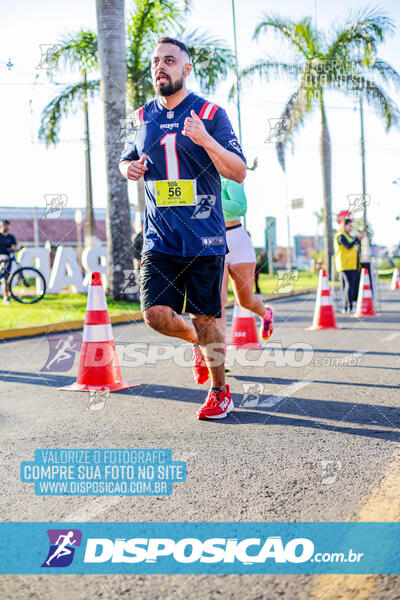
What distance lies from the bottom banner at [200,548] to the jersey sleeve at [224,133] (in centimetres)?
223

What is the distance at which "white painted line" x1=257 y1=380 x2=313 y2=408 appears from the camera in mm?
4441

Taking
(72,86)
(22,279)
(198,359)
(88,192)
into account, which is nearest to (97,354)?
(198,359)

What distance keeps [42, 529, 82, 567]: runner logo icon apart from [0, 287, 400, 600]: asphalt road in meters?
0.10

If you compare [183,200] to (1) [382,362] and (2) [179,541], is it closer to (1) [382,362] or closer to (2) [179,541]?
(2) [179,541]

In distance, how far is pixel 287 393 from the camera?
4789 mm

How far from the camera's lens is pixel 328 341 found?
26.1 feet

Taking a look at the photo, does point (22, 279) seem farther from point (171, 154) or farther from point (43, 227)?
point (43, 227)

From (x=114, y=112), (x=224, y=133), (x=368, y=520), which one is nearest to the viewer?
(x=368, y=520)

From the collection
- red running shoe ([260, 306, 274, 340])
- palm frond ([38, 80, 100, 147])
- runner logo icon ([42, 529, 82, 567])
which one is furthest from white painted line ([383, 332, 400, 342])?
palm frond ([38, 80, 100, 147])

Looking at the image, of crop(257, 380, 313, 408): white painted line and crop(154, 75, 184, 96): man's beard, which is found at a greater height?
crop(154, 75, 184, 96): man's beard

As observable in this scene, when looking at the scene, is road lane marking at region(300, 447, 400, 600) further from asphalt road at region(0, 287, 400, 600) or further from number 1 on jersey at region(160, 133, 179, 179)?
number 1 on jersey at region(160, 133, 179, 179)

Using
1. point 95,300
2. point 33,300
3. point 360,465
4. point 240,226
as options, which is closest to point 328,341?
point 240,226

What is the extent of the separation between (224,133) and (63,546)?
2.48 metres

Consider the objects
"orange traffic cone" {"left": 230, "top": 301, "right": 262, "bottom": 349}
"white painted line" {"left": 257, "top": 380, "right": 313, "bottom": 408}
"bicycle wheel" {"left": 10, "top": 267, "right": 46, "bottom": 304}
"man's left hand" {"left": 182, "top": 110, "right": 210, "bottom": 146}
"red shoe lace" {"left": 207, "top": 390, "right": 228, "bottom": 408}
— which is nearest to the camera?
"man's left hand" {"left": 182, "top": 110, "right": 210, "bottom": 146}
